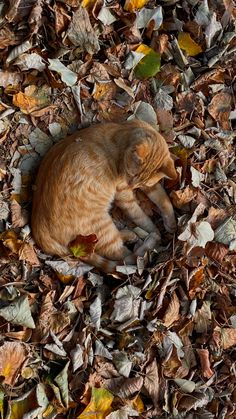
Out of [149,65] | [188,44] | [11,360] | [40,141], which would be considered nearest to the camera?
[11,360]

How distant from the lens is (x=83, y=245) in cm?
247

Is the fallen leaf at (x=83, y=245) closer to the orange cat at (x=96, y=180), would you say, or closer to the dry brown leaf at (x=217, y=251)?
the orange cat at (x=96, y=180)

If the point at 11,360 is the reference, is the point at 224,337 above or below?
below

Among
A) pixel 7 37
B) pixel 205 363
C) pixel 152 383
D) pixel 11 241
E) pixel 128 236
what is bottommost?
pixel 205 363

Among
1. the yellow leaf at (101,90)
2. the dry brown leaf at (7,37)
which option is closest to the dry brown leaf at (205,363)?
the yellow leaf at (101,90)

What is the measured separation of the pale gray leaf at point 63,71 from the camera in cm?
256

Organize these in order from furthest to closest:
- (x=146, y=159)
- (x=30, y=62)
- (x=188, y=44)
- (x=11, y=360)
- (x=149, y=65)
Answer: (x=188, y=44) < (x=149, y=65) < (x=30, y=62) < (x=146, y=159) < (x=11, y=360)

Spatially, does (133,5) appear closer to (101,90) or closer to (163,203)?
(101,90)

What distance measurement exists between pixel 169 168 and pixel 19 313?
35.2 inches

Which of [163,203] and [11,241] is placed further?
[163,203]

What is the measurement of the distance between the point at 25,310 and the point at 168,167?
0.87 m

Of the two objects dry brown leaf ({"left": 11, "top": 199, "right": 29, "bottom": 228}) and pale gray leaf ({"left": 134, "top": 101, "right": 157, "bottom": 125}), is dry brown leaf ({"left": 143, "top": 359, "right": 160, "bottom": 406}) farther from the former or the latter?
pale gray leaf ({"left": 134, "top": 101, "right": 157, "bottom": 125})

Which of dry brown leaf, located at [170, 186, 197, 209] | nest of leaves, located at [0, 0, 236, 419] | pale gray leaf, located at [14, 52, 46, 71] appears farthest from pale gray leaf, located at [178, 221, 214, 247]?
pale gray leaf, located at [14, 52, 46, 71]

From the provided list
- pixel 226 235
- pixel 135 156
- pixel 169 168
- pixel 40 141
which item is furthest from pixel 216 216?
pixel 40 141
